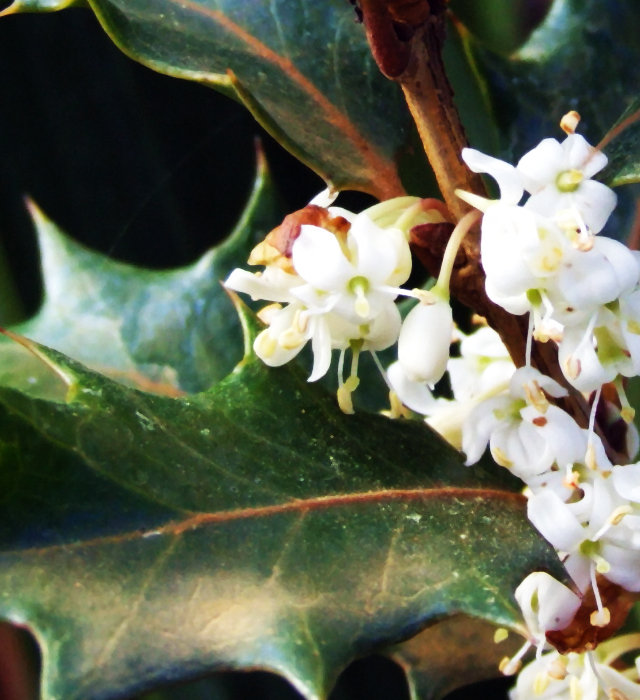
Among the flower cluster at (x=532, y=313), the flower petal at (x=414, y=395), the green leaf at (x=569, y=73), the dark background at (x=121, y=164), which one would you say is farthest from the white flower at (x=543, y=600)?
the dark background at (x=121, y=164)

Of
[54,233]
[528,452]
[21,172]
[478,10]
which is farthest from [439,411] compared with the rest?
[21,172]

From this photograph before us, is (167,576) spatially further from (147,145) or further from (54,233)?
(147,145)

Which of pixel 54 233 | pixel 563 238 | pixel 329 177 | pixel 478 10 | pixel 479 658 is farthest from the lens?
pixel 478 10

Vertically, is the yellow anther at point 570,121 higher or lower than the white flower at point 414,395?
higher

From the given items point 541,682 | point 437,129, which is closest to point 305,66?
point 437,129

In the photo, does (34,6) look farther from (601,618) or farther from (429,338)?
(601,618)

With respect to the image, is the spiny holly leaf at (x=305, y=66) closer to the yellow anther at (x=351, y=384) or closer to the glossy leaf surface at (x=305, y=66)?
the glossy leaf surface at (x=305, y=66)
